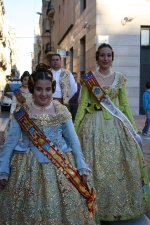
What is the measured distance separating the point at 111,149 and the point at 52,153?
3.97 ft

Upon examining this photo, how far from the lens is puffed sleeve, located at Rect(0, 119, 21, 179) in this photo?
3.00 metres

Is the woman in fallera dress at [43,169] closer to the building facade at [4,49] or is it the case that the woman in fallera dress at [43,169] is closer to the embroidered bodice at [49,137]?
the embroidered bodice at [49,137]

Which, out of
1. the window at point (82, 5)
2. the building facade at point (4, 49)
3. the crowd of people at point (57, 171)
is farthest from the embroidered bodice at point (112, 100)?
the building facade at point (4, 49)

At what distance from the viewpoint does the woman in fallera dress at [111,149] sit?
3.97m

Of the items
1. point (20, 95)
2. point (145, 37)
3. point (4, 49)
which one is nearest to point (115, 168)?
point (20, 95)

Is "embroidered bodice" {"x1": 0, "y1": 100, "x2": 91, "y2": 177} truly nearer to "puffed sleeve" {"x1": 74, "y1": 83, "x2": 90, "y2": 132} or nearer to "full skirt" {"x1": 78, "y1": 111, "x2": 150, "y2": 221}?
"full skirt" {"x1": 78, "y1": 111, "x2": 150, "y2": 221}

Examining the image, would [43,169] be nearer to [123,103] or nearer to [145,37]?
[123,103]

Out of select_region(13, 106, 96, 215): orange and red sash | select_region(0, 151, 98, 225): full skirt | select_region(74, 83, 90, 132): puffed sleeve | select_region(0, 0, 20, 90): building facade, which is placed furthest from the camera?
select_region(0, 0, 20, 90): building facade

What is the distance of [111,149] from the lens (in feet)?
13.6

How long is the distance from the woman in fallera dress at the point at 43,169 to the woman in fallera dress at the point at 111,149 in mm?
936

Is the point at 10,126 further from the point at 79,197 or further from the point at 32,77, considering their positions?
the point at 79,197

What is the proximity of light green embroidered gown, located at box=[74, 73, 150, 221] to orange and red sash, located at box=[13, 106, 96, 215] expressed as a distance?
912mm

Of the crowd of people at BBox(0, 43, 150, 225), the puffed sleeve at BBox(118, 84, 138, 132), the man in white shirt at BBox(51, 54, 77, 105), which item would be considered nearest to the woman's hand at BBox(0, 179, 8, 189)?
the crowd of people at BBox(0, 43, 150, 225)

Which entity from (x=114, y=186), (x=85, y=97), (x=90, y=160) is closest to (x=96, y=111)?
(x=85, y=97)
